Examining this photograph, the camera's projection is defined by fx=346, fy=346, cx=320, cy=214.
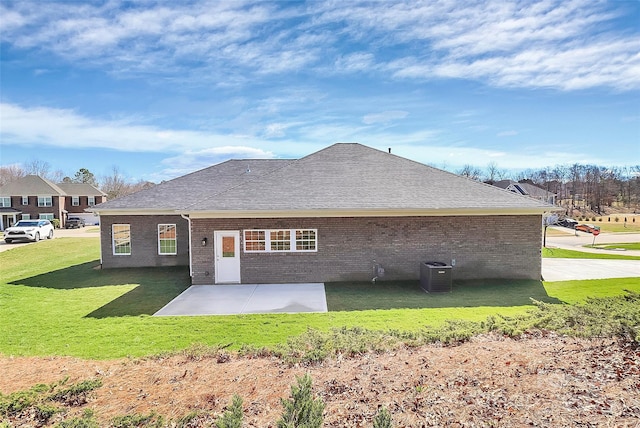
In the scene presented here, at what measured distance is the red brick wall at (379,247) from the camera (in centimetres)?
1270

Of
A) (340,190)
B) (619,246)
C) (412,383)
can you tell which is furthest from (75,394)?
(619,246)

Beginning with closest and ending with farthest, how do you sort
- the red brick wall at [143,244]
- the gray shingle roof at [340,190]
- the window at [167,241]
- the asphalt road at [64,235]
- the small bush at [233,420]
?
1. the small bush at [233,420]
2. the gray shingle roof at [340,190]
3. the red brick wall at [143,244]
4. the window at [167,241]
5. the asphalt road at [64,235]

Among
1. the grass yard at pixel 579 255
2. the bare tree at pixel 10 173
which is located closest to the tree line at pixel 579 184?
the bare tree at pixel 10 173

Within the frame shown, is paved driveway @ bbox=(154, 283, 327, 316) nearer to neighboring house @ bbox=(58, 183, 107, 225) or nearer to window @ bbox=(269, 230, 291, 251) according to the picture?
window @ bbox=(269, 230, 291, 251)

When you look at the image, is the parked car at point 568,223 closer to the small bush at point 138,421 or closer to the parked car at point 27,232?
the small bush at point 138,421

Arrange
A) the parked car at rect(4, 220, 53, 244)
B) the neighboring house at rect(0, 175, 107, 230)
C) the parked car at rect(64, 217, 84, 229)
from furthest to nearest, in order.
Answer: the parked car at rect(64, 217, 84, 229) → the neighboring house at rect(0, 175, 107, 230) → the parked car at rect(4, 220, 53, 244)

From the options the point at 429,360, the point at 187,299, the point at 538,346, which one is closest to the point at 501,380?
the point at 429,360

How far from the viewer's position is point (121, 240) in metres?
16.1

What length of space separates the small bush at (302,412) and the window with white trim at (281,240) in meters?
8.72

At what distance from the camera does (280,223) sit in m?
12.7

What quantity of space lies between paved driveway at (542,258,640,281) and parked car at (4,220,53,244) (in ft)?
116

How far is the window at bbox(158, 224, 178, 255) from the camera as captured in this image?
16.0 metres

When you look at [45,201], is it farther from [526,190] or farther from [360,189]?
[526,190]

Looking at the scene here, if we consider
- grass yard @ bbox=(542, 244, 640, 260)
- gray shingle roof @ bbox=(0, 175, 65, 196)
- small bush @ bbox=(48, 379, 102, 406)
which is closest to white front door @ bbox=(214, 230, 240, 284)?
small bush @ bbox=(48, 379, 102, 406)
